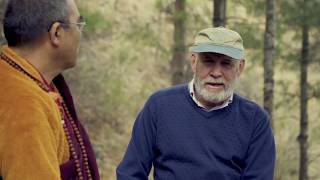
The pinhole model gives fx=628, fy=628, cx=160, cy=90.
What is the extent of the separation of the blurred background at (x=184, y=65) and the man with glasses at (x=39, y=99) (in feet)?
23.4

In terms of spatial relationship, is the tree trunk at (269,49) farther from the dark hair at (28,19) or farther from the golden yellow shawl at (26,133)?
the golden yellow shawl at (26,133)

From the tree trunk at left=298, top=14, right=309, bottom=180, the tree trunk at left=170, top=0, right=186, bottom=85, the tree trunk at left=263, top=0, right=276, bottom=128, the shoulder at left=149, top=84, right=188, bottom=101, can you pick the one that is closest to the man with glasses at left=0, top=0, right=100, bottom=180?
the shoulder at left=149, top=84, right=188, bottom=101

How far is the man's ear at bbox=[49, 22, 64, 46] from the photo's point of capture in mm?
2375

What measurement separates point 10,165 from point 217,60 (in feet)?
5.38

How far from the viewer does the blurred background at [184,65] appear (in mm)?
12164

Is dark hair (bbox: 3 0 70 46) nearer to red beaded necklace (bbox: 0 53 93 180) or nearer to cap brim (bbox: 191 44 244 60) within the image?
red beaded necklace (bbox: 0 53 93 180)

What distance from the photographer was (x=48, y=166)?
86.8 inches

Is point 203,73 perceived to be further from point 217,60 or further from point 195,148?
point 195,148

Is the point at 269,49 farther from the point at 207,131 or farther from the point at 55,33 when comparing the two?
the point at 55,33

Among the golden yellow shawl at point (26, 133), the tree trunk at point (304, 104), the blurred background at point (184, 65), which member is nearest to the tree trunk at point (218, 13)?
the blurred background at point (184, 65)

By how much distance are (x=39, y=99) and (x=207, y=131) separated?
57.2 inches

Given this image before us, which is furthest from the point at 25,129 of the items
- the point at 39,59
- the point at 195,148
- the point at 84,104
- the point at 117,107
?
the point at 117,107

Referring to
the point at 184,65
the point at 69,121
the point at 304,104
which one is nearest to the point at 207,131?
the point at 69,121

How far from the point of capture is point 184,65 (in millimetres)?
18234
